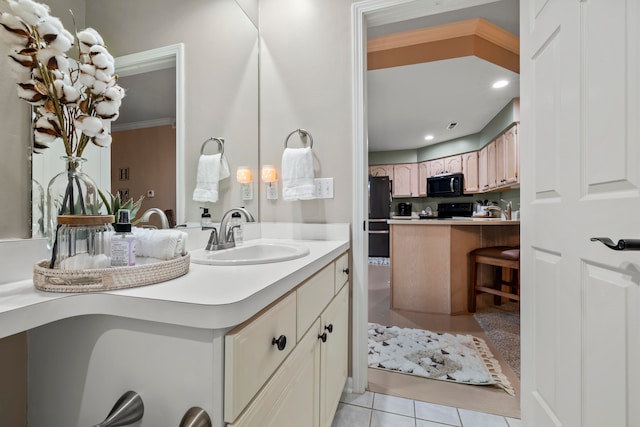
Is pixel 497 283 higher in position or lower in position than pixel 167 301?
lower

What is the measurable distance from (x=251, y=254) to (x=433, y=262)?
2.03 meters

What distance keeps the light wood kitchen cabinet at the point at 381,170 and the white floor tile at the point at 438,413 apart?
5.44 metres

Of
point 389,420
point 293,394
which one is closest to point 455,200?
point 389,420

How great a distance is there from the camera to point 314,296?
924mm

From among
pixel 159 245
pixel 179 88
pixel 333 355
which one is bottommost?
pixel 333 355

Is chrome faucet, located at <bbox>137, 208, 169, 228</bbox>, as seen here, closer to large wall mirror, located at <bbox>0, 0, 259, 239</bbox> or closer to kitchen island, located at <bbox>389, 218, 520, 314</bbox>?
large wall mirror, located at <bbox>0, 0, 259, 239</bbox>

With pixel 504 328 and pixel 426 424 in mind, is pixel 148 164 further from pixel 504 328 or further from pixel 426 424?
pixel 504 328

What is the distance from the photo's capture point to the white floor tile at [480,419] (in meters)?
1.31

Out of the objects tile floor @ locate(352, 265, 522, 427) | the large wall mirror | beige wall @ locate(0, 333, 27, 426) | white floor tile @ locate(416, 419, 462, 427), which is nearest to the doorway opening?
tile floor @ locate(352, 265, 522, 427)

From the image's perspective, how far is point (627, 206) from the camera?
0.70 metres

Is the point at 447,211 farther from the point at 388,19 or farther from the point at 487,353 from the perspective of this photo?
the point at 388,19

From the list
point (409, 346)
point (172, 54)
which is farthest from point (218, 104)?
point (409, 346)

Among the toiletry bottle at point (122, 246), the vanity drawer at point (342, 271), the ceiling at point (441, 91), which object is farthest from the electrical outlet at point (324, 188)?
the ceiling at point (441, 91)

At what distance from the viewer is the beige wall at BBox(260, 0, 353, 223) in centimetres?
156
